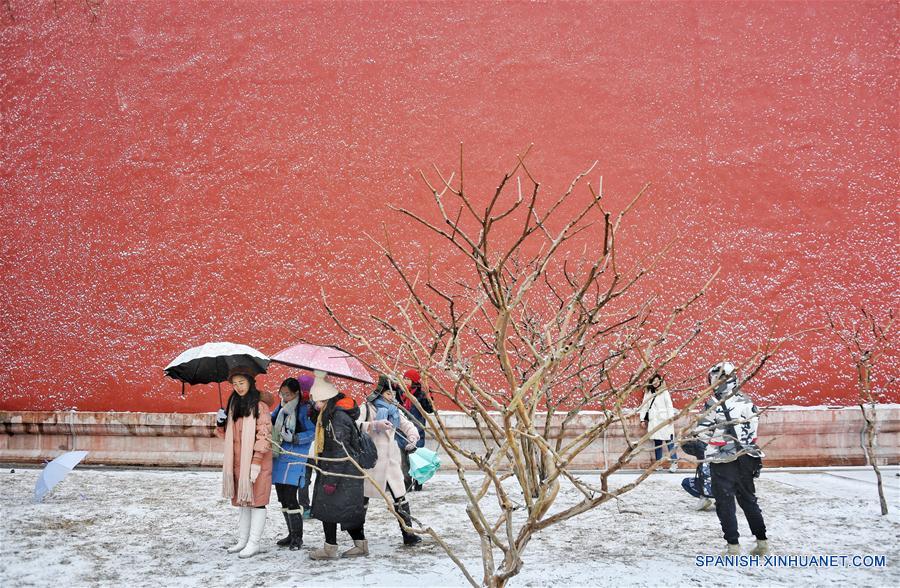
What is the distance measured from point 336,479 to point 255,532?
0.64 m

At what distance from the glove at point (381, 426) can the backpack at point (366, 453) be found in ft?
0.42

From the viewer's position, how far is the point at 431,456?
199 inches

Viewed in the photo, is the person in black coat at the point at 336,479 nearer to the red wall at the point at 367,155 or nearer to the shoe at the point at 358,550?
the shoe at the point at 358,550

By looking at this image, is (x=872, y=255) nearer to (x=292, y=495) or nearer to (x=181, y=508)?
(x=292, y=495)

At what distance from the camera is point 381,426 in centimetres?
468

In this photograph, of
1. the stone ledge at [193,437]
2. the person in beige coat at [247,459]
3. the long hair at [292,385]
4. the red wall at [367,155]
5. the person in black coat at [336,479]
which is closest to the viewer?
the person in black coat at [336,479]

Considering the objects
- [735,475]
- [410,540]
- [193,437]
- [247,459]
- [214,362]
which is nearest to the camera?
[735,475]

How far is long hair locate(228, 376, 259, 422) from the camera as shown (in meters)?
4.54

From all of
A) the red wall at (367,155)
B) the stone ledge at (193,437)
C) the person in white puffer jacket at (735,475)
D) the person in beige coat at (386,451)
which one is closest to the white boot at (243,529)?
the person in beige coat at (386,451)

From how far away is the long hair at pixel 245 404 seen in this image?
454 cm

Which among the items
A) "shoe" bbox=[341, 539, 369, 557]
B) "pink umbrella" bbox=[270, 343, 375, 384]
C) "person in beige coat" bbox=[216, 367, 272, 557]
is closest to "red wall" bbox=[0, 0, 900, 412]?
"pink umbrella" bbox=[270, 343, 375, 384]

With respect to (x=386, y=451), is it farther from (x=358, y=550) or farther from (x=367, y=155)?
(x=367, y=155)

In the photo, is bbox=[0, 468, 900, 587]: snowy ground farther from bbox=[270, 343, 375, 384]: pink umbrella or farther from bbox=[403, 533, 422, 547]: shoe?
bbox=[270, 343, 375, 384]: pink umbrella

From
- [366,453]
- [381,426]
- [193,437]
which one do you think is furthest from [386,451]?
[193,437]
